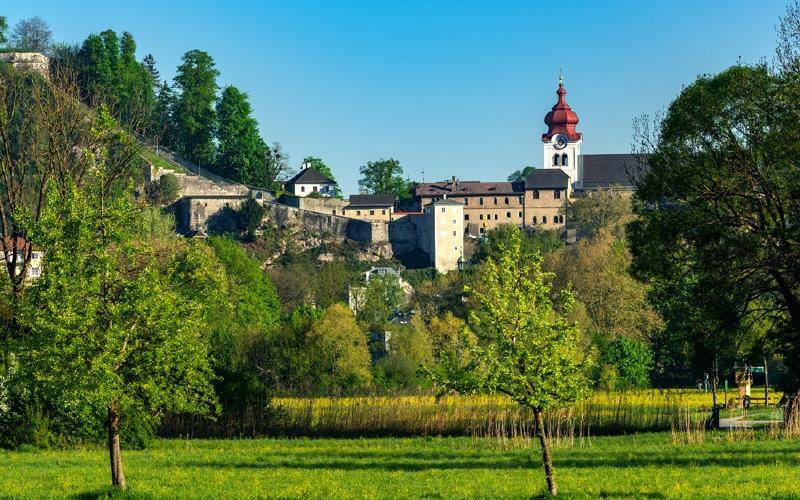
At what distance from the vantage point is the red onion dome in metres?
173

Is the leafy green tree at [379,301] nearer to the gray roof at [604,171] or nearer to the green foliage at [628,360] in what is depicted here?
the green foliage at [628,360]

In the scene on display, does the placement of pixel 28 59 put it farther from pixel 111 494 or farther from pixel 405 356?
pixel 111 494

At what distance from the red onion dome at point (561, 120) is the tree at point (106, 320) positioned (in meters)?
151

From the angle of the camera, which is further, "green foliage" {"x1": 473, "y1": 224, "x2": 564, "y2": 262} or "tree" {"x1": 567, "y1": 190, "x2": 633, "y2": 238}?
"tree" {"x1": 567, "y1": 190, "x2": 633, "y2": 238}

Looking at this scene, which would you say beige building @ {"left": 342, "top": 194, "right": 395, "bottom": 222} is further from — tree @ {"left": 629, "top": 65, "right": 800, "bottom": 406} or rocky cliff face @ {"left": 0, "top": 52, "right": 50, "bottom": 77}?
tree @ {"left": 629, "top": 65, "right": 800, "bottom": 406}

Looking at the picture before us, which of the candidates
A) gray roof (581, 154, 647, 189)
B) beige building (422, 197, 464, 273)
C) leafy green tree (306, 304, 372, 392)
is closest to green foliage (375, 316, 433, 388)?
leafy green tree (306, 304, 372, 392)

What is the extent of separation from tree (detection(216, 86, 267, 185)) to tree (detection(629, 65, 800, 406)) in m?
112

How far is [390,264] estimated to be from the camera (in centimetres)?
13838

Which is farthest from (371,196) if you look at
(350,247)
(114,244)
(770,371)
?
(114,244)

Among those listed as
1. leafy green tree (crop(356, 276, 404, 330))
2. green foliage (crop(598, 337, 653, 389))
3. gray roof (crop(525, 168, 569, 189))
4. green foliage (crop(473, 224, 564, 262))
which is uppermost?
gray roof (crop(525, 168, 569, 189))

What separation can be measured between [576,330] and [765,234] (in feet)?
30.5

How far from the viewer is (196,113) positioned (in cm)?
15275

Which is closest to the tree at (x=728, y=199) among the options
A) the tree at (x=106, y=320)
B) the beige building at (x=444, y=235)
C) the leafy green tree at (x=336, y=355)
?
the tree at (x=106, y=320)

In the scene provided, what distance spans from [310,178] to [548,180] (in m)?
27.2
